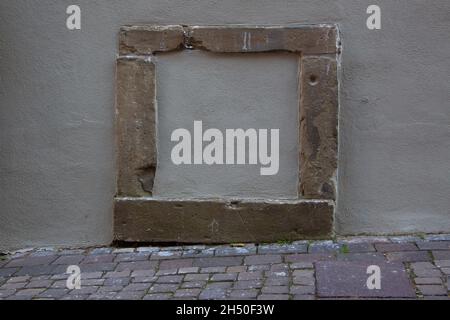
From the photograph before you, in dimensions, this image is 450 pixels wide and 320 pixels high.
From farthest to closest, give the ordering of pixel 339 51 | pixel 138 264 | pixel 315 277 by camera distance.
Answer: pixel 339 51
pixel 138 264
pixel 315 277

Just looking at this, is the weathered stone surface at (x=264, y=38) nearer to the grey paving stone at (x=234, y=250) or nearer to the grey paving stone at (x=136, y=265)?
the grey paving stone at (x=234, y=250)

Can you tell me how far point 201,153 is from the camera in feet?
17.3

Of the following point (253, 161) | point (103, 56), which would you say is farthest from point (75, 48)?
point (253, 161)

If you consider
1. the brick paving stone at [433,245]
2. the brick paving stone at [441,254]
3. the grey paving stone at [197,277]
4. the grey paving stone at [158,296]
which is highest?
the brick paving stone at [433,245]

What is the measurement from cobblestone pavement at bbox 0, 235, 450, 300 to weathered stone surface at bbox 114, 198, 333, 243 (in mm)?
95

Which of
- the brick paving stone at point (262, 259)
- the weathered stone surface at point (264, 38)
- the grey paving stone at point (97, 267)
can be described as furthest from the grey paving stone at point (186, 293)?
the weathered stone surface at point (264, 38)

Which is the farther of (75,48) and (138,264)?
(75,48)

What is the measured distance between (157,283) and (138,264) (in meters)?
0.52

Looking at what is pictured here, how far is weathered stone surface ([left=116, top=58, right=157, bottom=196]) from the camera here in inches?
206

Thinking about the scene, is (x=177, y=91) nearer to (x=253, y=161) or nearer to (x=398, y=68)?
(x=253, y=161)

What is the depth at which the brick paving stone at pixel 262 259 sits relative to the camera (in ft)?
15.5

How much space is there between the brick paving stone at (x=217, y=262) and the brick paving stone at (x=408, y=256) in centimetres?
109

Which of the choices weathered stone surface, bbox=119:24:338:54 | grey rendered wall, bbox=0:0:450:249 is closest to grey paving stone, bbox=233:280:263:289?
grey rendered wall, bbox=0:0:450:249

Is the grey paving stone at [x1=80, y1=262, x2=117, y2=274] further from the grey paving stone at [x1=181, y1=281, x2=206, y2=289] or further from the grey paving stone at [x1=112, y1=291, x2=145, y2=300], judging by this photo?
the grey paving stone at [x1=181, y1=281, x2=206, y2=289]
